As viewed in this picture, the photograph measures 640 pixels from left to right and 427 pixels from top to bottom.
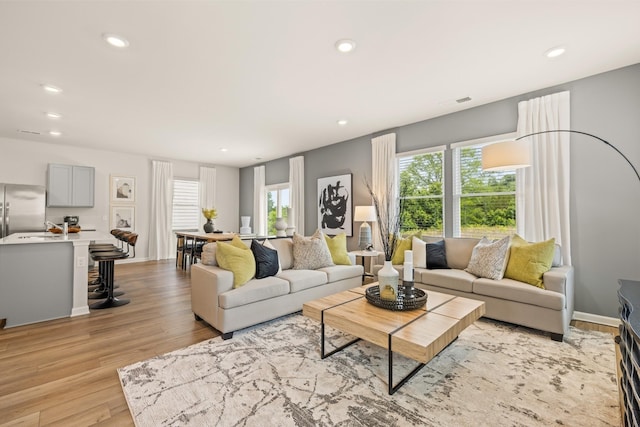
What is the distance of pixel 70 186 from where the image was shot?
6.09 metres

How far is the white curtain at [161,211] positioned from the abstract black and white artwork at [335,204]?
426 cm

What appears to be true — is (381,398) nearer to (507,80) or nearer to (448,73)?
(448,73)

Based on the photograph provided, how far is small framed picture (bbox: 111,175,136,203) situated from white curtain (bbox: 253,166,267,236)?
10.1 feet

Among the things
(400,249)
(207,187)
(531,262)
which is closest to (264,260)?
(400,249)

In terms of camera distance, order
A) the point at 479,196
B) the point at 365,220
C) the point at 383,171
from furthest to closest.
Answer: the point at 383,171
the point at 365,220
the point at 479,196

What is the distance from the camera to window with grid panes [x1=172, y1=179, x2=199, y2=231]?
789 centimetres

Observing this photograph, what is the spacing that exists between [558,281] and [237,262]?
3169 mm

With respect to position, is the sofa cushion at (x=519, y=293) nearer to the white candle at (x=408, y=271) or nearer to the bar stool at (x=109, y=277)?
the white candle at (x=408, y=271)

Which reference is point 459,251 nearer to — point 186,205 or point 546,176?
point 546,176

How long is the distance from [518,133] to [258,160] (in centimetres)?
614

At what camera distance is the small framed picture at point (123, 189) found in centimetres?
688

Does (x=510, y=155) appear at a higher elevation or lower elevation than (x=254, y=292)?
higher

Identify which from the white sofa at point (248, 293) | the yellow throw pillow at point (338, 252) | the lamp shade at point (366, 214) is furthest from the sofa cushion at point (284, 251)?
the lamp shade at point (366, 214)

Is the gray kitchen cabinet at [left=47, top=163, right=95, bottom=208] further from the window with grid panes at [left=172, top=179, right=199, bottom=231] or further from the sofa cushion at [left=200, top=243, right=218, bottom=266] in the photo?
the sofa cushion at [left=200, top=243, right=218, bottom=266]
